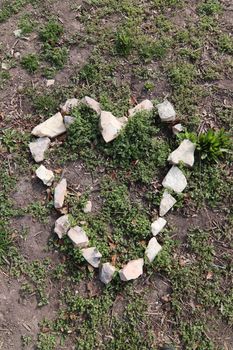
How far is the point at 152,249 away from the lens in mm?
4746

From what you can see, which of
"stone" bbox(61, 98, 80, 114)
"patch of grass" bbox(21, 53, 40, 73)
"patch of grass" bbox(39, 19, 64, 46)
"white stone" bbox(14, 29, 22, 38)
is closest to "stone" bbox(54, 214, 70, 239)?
"stone" bbox(61, 98, 80, 114)

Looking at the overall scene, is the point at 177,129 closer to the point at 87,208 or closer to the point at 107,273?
the point at 87,208

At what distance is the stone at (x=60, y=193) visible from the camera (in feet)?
16.2

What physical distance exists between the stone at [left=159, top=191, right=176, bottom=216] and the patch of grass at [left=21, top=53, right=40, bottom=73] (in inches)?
85.4

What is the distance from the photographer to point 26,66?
5.66m

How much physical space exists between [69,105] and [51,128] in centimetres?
34

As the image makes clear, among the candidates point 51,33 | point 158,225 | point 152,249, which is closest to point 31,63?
point 51,33

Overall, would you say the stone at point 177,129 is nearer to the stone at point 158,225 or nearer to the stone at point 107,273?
the stone at point 158,225

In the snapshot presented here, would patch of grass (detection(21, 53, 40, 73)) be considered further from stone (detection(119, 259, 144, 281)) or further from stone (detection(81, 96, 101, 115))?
stone (detection(119, 259, 144, 281))

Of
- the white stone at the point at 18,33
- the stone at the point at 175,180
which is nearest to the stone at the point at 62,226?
the stone at the point at 175,180

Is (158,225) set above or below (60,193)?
below

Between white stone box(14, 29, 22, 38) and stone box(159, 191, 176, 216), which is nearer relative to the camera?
stone box(159, 191, 176, 216)

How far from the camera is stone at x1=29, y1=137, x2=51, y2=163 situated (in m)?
5.16

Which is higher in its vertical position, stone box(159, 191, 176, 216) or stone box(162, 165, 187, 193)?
stone box(162, 165, 187, 193)
